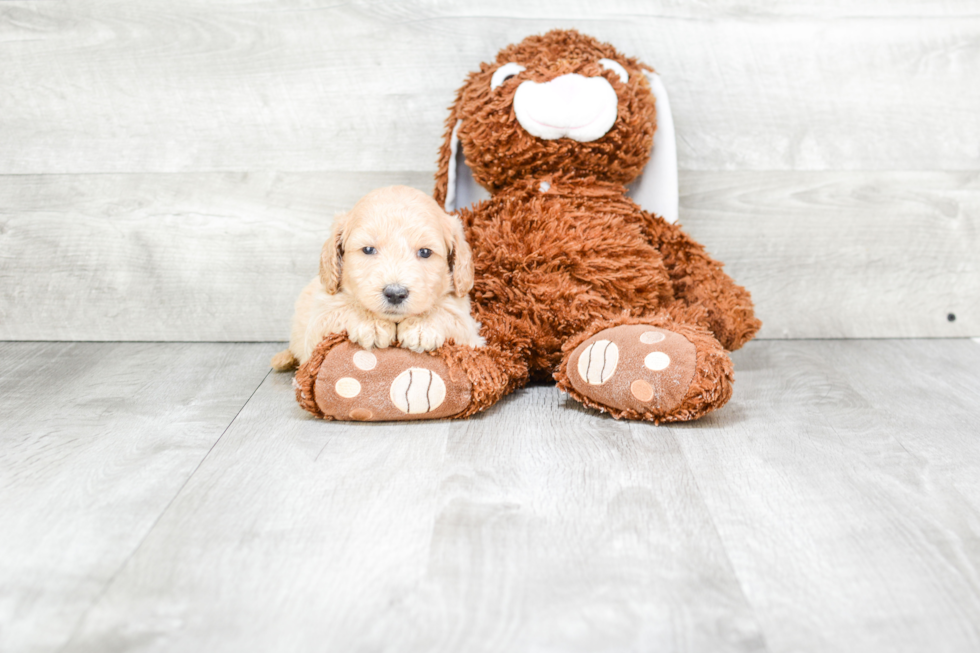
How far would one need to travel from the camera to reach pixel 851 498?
0.82m

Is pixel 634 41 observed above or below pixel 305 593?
above

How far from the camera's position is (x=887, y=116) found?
1.40 m

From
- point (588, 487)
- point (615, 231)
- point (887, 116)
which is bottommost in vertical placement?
point (588, 487)

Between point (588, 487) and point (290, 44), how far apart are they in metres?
0.92

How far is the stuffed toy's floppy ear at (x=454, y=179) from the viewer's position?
124 cm

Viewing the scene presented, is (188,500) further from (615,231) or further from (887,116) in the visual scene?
(887,116)

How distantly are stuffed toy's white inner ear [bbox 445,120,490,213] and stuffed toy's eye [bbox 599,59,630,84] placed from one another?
232 mm

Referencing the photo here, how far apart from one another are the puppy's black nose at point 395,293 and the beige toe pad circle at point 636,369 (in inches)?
9.4

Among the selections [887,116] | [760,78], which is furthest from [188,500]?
[887,116]

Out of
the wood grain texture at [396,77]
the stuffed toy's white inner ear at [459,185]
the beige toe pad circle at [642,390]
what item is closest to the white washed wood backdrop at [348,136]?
the wood grain texture at [396,77]

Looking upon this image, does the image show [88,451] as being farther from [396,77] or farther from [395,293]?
[396,77]

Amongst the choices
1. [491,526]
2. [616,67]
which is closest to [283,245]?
[616,67]

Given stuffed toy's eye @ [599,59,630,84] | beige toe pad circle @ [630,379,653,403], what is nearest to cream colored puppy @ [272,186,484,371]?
beige toe pad circle @ [630,379,653,403]

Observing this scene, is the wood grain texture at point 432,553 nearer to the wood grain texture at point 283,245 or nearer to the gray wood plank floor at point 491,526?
the gray wood plank floor at point 491,526
